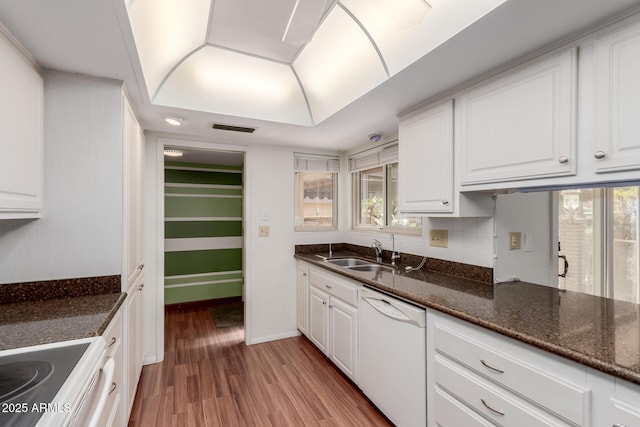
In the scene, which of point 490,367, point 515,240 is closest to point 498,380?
point 490,367

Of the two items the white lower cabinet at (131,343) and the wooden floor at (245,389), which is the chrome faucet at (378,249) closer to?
the wooden floor at (245,389)

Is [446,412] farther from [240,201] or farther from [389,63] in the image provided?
[240,201]

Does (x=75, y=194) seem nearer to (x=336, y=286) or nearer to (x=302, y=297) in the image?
(x=336, y=286)

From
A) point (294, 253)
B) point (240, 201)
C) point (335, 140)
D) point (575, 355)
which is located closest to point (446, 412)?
point (575, 355)

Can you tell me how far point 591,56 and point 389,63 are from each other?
850mm

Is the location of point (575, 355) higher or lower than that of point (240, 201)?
lower

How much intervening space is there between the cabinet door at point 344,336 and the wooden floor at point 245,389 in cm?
14

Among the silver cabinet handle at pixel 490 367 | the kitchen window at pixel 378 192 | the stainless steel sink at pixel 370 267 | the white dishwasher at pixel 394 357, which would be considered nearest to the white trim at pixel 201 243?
the kitchen window at pixel 378 192

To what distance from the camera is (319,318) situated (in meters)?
2.71

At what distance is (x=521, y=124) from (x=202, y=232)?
3979 mm

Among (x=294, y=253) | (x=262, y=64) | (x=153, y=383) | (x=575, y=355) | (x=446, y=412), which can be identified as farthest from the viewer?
(x=294, y=253)

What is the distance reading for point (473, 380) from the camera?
1.29 m

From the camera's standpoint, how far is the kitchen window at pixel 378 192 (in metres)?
2.75

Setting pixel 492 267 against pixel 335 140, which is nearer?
pixel 492 267
